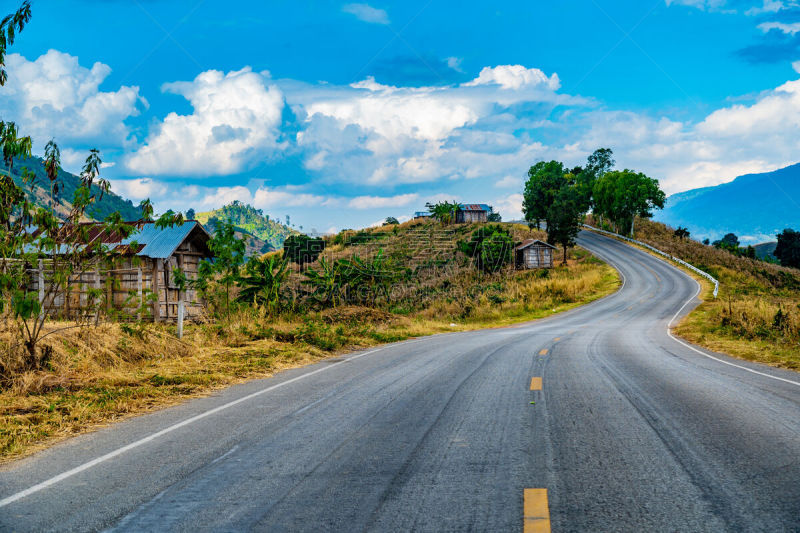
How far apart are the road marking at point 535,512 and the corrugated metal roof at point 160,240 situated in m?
20.6

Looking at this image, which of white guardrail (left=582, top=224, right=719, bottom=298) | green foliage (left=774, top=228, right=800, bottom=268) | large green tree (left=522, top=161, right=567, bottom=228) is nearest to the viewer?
white guardrail (left=582, top=224, right=719, bottom=298)

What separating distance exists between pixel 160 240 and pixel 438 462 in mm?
20528

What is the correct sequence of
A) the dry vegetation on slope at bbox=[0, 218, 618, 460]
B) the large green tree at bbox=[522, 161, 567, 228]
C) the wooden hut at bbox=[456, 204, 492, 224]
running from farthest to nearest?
the wooden hut at bbox=[456, 204, 492, 224]
the large green tree at bbox=[522, 161, 567, 228]
the dry vegetation on slope at bbox=[0, 218, 618, 460]

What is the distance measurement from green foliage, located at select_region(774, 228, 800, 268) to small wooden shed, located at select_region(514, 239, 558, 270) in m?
44.1

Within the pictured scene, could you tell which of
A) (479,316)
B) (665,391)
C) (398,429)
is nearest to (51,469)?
(398,429)

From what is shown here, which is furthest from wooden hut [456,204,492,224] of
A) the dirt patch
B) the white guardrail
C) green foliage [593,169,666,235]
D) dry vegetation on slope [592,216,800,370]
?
the dirt patch

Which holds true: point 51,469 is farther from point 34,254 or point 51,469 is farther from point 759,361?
point 759,361

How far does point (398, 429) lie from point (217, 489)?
86.7 inches

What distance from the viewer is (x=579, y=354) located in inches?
506

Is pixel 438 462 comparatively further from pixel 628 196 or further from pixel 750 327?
pixel 628 196

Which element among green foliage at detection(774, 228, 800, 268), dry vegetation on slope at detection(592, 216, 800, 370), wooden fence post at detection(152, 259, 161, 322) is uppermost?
green foliage at detection(774, 228, 800, 268)

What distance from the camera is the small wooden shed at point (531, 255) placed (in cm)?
6100

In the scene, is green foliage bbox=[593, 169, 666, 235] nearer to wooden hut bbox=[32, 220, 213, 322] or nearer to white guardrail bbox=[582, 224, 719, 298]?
white guardrail bbox=[582, 224, 719, 298]

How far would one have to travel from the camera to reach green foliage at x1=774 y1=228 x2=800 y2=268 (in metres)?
78.7
